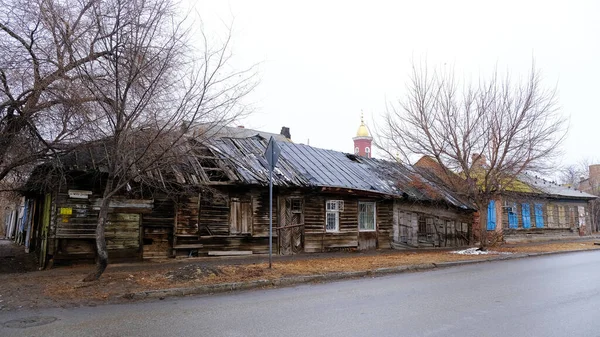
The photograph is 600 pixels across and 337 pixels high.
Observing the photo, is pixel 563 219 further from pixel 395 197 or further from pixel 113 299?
pixel 113 299

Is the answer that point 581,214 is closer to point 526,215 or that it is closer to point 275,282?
point 526,215

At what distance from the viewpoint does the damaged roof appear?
638 inches

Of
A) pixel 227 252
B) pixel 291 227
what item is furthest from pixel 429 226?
pixel 227 252

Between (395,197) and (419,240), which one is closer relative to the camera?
(395,197)

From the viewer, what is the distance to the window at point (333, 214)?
18.3 meters

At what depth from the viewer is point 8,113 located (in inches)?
411

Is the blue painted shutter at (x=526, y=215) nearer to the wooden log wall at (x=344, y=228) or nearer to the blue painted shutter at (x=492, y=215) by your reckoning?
the blue painted shutter at (x=492, y=215)

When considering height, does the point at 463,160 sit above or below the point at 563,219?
above

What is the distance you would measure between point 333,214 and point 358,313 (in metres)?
11.6

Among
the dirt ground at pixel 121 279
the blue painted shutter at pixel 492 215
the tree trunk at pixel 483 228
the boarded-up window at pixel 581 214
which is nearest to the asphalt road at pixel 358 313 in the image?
the dirt ground at pixel 121 279

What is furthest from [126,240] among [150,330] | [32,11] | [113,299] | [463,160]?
[463,160]

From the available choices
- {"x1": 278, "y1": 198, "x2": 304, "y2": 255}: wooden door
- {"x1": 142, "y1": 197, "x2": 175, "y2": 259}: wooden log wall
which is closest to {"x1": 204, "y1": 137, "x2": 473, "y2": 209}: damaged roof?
{"x1": 278, "y1": 198, "x2": 304, "y2": 255}: wooden door

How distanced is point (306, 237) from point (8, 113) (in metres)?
10.9

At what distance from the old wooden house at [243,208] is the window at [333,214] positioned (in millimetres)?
43
